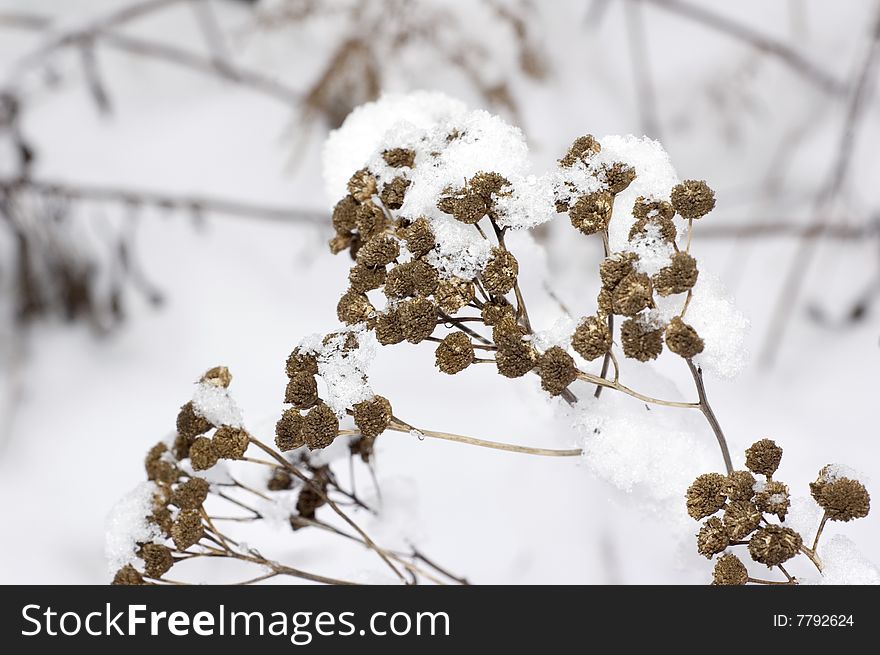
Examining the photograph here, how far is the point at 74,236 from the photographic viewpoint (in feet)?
4.61

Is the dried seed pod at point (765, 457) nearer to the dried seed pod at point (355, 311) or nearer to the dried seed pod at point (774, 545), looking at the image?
the dried seed pod at point (774, 545)

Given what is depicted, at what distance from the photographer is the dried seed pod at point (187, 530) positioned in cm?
53

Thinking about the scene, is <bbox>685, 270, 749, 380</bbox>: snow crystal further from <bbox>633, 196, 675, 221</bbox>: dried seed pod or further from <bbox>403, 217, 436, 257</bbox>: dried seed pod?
<bbox>403, 217, 436, 257</bbox>: dried seed pod

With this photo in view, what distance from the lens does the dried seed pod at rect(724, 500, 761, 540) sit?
18.5 inches

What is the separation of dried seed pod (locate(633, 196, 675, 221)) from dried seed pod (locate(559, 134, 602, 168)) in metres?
0.04

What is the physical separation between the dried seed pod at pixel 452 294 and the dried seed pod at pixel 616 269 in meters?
0.08

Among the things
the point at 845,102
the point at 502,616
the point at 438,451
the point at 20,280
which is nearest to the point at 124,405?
the point at 20,280

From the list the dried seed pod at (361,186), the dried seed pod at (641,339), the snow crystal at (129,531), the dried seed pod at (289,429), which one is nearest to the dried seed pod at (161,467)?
the snow crystal at (129,531)

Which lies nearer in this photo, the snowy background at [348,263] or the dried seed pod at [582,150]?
the dried seed pod at [582,150]

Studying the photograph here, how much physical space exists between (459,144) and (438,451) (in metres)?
0.71

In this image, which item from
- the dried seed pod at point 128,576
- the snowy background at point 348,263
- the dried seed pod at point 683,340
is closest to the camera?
the dried seed pod at point 683,340

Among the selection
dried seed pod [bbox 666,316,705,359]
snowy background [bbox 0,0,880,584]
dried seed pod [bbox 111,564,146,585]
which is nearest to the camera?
dried seed pod [bbox 666,316,705,359]

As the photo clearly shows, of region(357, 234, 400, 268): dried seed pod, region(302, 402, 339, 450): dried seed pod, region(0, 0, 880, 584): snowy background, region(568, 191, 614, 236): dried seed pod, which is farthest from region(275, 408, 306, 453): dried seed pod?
region(0, 0, 880, 584): snowy background

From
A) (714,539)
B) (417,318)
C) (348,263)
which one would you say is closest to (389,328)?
(417,318)
